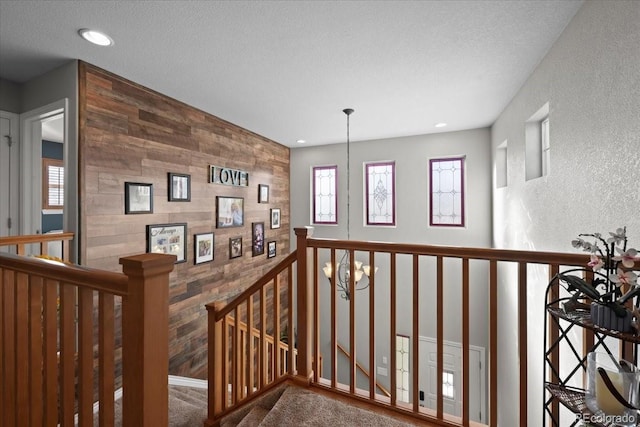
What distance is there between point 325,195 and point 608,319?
204 inches

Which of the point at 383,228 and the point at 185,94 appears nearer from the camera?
the point at 185,94

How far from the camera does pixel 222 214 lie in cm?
434

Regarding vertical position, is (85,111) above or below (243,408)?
above

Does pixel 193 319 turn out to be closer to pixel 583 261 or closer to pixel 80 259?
pixel 80 259

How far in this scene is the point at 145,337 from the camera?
2.79 feet

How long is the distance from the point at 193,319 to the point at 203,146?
7.09 feet

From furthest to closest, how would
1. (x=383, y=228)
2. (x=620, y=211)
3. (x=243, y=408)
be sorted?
(x=383, y=228), (x=243, y=408), (x=620, y=211)

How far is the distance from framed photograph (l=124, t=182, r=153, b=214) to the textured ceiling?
1.03 metres

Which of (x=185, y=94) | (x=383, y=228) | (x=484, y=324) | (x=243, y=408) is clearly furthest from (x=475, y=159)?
(x=243, y=408)

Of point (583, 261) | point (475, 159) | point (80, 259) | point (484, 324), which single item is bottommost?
point (484, 324)

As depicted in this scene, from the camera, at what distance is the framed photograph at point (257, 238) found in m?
5.06

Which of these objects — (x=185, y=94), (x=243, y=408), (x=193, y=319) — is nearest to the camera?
(x=243, y=408)

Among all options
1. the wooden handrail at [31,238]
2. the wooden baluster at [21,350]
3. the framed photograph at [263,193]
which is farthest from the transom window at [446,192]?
the wooden baluster at [21,350]

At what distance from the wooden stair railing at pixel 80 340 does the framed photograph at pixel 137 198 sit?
176cm
